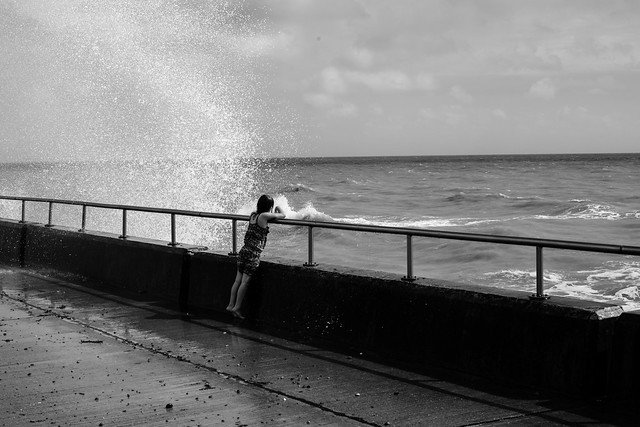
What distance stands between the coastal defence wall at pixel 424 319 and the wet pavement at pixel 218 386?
0.25 meters

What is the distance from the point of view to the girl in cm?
1063

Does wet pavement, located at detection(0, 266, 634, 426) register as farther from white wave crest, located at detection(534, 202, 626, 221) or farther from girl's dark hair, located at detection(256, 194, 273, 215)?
white wave crest, located at detection(534, 202, 626, 221)

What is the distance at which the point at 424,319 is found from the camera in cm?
834

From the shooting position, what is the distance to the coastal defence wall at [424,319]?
267 inches

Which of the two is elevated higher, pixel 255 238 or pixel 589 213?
pixel 589 213

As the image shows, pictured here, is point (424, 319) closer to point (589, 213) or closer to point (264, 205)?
point (264, 205)

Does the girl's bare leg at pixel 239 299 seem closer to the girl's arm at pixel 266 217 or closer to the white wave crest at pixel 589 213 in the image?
the girl's arm at pixel 266 217

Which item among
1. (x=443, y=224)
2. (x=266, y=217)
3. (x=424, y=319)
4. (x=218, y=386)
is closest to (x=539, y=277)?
(x=424, y=319)

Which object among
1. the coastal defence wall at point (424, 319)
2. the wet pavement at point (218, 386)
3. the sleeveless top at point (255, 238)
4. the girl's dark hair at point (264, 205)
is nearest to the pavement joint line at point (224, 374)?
the wet pavement at point (218, 386)

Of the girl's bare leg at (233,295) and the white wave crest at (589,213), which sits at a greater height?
the white wave crest at (589,213)

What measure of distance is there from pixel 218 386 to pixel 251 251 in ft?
10.7

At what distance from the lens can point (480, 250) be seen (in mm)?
27672

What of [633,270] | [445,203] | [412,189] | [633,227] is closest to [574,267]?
[633,270]

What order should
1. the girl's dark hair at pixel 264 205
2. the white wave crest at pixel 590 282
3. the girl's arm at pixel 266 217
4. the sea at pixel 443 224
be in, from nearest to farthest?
the girl's arm at pixel 266 217, the girl's dark hair at pixel 264 205, the white wave crest at pixel 590 282, the sea at pixel 443 224
